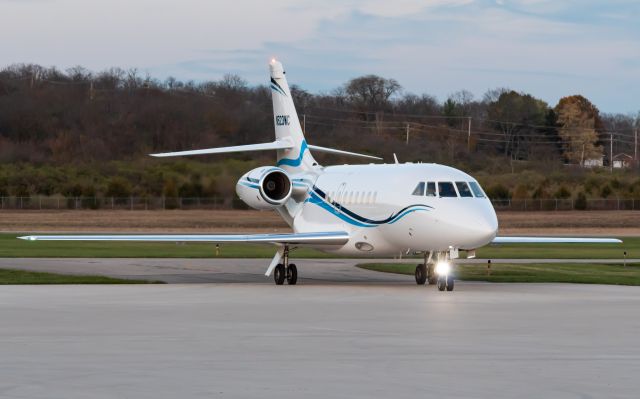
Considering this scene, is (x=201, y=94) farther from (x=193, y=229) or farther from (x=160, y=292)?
(x=160, y=292)

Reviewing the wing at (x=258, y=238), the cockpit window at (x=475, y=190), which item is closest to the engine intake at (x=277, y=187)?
the wing at (x=258, y=238)

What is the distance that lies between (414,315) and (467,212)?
622cm

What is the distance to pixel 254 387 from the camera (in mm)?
11211

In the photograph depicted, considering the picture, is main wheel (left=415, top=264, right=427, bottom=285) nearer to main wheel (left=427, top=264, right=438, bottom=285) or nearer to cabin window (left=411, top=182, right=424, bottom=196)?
main wheel (left=427, top=264, right=438, bottom=285)

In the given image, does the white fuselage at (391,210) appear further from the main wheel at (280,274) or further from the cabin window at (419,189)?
the main wheel at (280,274)

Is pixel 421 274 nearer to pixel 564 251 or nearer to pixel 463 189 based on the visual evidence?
pixel 463 189

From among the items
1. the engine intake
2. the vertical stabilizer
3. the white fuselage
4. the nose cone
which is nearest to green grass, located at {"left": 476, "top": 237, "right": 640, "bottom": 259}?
the vertical stabilizer

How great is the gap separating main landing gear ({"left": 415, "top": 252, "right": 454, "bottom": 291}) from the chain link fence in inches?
1401

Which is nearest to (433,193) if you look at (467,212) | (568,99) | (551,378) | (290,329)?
(467,212)

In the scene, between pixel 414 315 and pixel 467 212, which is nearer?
pixel 414 315

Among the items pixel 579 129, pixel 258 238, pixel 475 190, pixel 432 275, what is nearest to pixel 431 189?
pixel 475 190

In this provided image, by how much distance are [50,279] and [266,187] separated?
597 centimetres

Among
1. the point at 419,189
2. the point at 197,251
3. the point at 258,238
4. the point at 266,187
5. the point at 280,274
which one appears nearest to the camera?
the point at 419,189

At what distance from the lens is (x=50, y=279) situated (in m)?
29.5
